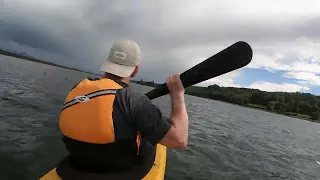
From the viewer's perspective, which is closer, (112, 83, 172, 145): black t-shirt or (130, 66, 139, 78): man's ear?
(112, 83, 172, 145): black t-shirt

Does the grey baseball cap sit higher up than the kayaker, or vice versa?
the grey baseball cap

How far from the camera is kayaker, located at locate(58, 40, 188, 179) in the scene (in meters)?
3.07

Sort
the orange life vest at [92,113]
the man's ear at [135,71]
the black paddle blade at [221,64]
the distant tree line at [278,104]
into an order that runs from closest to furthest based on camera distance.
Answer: the orange life vest at [92,113], the black paddle blade at [221,64], the man's ear at [135,71], the distant tree line at [278,104]

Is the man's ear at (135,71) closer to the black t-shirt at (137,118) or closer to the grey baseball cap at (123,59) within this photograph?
the grey baseball cap at (123,59)

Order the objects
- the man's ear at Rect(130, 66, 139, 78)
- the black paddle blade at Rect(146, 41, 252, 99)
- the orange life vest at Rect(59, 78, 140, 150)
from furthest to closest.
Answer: the man's ear at Rect(130, 66, 139, 78) < the black paddle blade at Rect(146, 41, 252, 99) < the orange life vest at Rect(59, 78, 140, 150)

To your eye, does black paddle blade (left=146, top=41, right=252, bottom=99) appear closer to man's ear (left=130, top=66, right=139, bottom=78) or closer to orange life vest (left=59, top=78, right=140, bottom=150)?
man's ear (left=130, top=66, right=139, bottom=78)

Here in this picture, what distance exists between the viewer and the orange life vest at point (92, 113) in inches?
120

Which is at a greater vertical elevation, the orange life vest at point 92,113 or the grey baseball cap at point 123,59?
the grey baseball cap at point 123,59

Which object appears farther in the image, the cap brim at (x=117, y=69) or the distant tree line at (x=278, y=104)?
the distant tree line at (x=278, y=104)

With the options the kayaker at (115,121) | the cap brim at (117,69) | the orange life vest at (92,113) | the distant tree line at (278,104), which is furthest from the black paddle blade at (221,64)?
the distant tree line at (278,104)

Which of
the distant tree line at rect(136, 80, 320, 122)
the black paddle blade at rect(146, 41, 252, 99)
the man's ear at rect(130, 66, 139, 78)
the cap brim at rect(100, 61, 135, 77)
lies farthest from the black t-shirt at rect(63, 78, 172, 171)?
the distant tree line at rect(136, 80, 320, 122)

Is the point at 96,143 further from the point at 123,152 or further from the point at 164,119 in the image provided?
the point at 164,119

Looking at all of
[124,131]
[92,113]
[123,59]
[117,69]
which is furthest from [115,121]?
[123,59]

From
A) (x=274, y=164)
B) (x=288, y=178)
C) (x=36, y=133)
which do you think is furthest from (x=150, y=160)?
(x=274, y=164)
